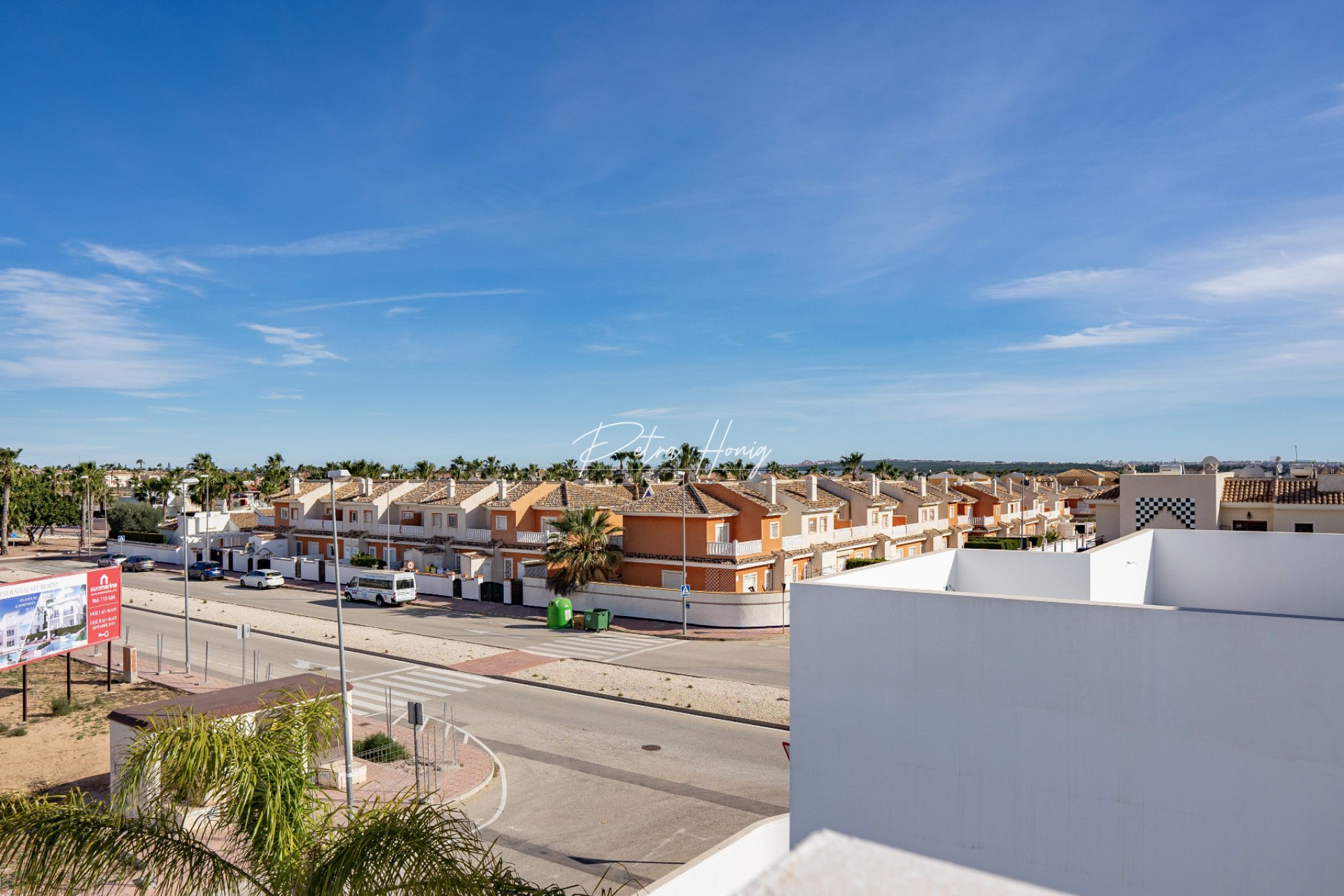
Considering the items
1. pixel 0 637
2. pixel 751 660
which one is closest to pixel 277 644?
pixel 0 637

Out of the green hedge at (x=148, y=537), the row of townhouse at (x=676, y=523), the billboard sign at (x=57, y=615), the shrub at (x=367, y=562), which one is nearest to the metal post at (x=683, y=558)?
the row of townhouse at (x=676, y=523)

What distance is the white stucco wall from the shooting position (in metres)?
8.44

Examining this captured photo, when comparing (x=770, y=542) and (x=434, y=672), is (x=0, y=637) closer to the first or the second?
(x=434, y=672)

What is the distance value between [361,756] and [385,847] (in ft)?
51.4

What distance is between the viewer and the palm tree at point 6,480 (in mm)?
71938

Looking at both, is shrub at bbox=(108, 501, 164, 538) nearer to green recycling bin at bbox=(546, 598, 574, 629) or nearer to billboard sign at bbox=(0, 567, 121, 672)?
green recycling bin at bbox=(546, 598, 574, 629)

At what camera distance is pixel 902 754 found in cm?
1055

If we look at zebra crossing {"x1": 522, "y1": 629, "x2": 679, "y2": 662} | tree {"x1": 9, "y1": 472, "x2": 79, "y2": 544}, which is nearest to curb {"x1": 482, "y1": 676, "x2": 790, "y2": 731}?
zebra crossing {"x1": 522, "y1": 629, "x2": 679, "y2": 662}

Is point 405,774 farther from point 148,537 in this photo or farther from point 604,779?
point 148,537

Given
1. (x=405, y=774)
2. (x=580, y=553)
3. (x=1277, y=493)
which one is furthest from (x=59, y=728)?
(x=1277, y=493)

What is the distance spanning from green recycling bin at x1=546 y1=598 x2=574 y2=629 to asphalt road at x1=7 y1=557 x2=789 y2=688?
0.58 m

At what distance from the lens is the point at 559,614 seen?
38438 millimetres

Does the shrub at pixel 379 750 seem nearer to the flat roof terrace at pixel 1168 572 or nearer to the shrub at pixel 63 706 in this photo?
the shrub at pixel 63 706

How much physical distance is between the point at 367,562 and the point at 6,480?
44.8 metres
